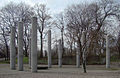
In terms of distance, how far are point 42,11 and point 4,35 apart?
1077 cm

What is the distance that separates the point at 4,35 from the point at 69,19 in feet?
51.2

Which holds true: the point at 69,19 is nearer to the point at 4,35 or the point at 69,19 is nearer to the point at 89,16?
the point at 89,16

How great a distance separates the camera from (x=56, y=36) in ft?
143

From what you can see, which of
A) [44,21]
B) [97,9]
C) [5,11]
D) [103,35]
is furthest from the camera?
[44,21]

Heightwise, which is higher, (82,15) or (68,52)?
(82,15)

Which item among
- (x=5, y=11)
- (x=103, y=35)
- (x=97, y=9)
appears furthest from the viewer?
(x=5, y=11)

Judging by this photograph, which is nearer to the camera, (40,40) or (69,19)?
(69,19)

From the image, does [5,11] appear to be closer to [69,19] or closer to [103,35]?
[69,19]

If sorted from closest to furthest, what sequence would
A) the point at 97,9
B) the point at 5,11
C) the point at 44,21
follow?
1. the point at 97,9
2. the point at 5,11
3. the point at 44,21

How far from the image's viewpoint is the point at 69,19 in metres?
36.3

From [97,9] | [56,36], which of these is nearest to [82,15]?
[97,9]

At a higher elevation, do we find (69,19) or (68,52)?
(69,19)

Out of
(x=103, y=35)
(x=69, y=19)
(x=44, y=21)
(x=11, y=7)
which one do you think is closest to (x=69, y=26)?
(x=69, y=19)

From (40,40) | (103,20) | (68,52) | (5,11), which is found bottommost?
(68,52)
